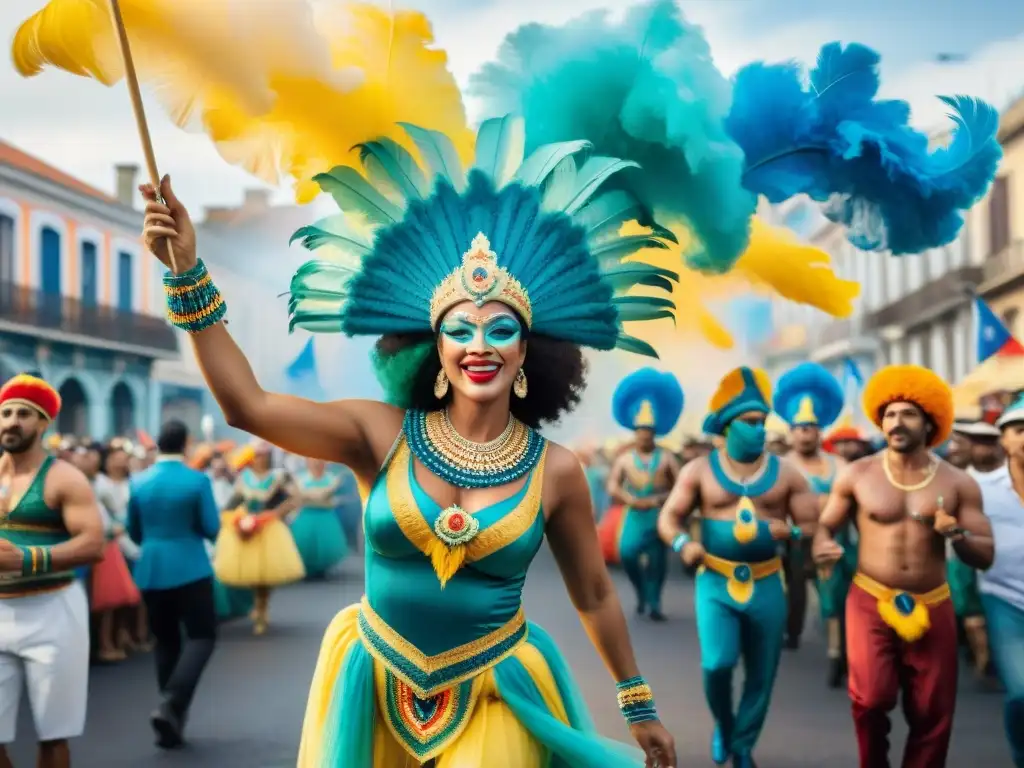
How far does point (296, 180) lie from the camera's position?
165 inches

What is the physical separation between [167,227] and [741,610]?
468 cm

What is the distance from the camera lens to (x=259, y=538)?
40.1 feet

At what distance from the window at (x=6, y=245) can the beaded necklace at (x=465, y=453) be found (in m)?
23.8

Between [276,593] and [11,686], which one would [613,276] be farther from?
[276,593]

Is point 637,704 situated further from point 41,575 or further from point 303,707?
point 303,707

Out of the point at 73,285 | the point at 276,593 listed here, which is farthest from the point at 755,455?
the point at 73,285

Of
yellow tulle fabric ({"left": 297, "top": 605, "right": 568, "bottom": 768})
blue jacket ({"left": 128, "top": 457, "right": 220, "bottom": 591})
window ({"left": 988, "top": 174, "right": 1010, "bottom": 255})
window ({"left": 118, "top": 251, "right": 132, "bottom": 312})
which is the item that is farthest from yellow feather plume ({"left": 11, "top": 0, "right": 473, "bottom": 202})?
window ({"left": 118, "top": 251, "right": 132, "bottom": 312})

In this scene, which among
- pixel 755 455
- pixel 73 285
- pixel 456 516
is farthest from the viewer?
pixel 73 285

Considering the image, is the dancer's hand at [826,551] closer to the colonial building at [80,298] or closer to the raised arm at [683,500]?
the raised arm at [683,500]

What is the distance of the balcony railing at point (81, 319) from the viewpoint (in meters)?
26.1

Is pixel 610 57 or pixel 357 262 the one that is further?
pixel 610 57

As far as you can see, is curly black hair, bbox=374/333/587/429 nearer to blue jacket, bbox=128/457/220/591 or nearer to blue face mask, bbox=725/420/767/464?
blue face mask, bbox=725/420/767/464

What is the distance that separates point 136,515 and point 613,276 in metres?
5.48

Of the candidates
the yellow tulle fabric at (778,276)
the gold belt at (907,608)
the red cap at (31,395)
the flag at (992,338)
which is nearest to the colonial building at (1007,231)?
the flag at (992,338)
